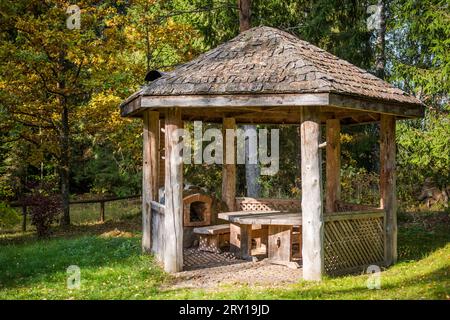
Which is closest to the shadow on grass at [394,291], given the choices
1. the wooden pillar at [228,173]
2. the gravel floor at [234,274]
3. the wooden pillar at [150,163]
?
→ the gravel floor at [234,274]

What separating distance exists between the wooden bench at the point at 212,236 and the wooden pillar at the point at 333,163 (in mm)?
2480

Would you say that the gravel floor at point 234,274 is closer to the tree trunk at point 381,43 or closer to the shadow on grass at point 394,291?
the shadow on grass at point 394,291

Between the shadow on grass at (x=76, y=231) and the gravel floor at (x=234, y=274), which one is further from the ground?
the gravel floor at (x=234, y=274)

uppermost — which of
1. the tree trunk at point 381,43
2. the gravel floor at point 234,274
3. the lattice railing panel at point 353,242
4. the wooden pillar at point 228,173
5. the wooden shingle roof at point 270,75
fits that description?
the tree trunk at point 381,43

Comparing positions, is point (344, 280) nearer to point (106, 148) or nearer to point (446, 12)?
point (446, 12)

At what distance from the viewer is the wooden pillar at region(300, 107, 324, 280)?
831 centimetres

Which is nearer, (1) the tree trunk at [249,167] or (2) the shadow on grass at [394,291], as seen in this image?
(2) the shadow on grass at [394,291]

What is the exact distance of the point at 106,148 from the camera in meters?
24.2

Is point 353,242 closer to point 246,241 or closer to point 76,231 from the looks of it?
point 246,241

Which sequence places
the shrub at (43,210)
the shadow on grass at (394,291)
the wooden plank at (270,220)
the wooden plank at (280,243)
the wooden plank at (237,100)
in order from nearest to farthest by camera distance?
the shadow on grass at (394,291) < the wooden plank at (237,100) < the wooden plank at (270,220) < the wooden plank at (280,243) < the shrub at (43,210)

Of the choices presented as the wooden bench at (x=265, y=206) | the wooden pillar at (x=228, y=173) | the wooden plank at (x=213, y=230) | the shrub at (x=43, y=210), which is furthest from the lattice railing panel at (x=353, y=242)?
the shrub at (x=43, y=210)

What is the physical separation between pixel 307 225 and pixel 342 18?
12258 millimetres

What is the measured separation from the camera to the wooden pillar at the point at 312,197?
8.31 meters

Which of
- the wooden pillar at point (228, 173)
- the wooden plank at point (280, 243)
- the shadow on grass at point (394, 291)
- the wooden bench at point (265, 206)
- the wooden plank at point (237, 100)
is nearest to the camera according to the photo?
the shadow on grass at point (394, 291)
